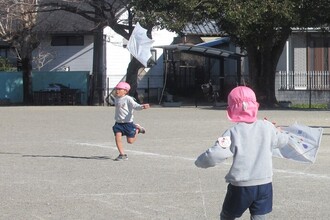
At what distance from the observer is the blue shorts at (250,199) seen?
5812 millimetres

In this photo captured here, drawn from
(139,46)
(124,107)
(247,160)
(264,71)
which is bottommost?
(247,160)

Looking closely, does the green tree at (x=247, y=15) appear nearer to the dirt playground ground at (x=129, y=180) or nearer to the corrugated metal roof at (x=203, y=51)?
the corrugated metal roof at (x=203, y=51)

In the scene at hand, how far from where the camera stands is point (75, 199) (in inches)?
364

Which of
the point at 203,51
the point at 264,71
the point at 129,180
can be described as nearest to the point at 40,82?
the point at 203,51

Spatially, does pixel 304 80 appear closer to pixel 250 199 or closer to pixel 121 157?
pixel 121 157

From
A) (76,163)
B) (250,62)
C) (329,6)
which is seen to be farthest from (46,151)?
(250,62)

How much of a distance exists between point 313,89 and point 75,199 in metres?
30.5

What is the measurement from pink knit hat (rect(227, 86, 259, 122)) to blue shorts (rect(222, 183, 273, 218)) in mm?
589

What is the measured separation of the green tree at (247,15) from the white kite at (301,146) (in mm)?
21503

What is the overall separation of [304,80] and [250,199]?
33.6 meters

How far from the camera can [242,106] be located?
581cm

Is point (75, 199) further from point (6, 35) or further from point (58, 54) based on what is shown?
point (58, 54)

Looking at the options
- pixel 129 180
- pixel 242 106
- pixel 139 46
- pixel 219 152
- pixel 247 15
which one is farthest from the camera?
pixel 247 15

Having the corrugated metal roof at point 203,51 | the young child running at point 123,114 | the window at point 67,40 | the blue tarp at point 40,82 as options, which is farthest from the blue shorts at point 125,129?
the window at point 67,40
